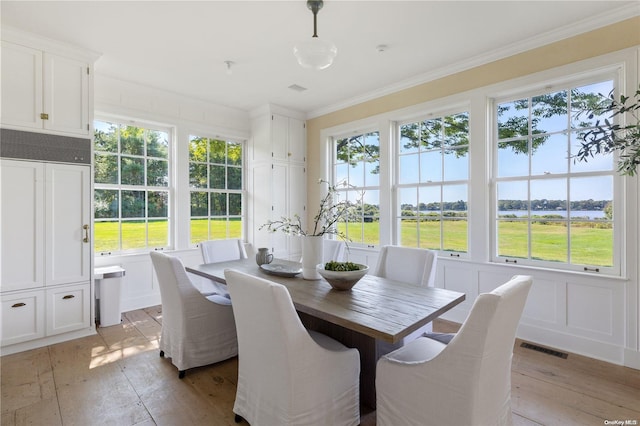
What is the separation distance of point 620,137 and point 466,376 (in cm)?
250

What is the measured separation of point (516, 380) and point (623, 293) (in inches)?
45.6

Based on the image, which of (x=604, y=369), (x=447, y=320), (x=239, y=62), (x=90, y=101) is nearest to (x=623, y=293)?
(x=604, y=369)

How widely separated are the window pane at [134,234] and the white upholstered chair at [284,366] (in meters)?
2.91

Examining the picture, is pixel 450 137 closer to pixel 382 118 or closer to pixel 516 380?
pixel 382 118

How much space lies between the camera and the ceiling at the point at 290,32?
95.5 inches

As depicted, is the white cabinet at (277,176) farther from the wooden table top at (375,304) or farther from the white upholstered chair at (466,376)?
the white upholstered chair at (466,376)

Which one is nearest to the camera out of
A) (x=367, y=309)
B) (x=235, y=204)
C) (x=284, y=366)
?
(x=284, y=366)

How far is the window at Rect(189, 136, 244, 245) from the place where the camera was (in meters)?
4.51

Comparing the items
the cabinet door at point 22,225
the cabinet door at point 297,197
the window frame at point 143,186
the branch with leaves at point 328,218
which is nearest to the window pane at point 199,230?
the window frame at point 143,186

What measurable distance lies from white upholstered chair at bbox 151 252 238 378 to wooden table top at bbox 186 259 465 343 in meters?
0.25

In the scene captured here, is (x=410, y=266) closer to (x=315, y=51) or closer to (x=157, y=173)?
(x=315, y=51)

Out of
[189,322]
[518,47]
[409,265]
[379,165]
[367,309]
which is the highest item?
[518,47]

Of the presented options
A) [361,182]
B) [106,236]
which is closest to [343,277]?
[361,182]

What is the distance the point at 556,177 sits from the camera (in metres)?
2.89
